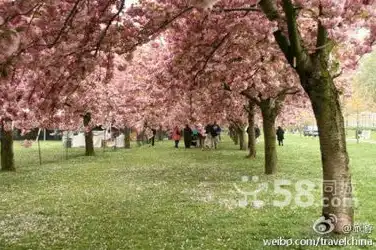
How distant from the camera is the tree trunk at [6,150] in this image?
24.4 metres

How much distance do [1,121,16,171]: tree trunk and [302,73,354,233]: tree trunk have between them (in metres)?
18.1

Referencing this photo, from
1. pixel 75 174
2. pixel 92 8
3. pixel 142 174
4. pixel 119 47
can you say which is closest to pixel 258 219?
pixel 119 47

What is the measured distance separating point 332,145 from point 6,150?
18.9 metres

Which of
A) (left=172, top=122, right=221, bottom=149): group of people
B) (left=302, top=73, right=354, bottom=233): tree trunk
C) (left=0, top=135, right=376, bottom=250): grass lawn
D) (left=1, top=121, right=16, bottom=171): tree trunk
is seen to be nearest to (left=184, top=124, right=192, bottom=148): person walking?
(left=172, top=122, right=221, bottom=149): group of people

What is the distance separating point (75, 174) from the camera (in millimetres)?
23016

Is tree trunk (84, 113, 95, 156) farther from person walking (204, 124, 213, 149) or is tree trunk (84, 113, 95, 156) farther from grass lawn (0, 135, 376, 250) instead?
grass lawn (0, 135, 376, 250)

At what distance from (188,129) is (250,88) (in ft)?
99.7

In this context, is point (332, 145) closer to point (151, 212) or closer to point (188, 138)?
point (151, 212)

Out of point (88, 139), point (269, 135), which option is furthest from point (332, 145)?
point (88, 139)

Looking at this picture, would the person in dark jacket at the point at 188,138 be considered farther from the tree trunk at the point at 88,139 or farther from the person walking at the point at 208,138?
the tree trunk at the point at 88,139

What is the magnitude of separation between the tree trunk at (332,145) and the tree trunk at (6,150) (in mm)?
18116

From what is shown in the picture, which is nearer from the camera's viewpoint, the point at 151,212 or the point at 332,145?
the point at 332,145

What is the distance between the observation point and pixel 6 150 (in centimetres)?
2477

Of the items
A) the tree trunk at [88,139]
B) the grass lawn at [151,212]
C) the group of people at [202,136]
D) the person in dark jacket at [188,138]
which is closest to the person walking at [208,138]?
the group of people at [202,136]
